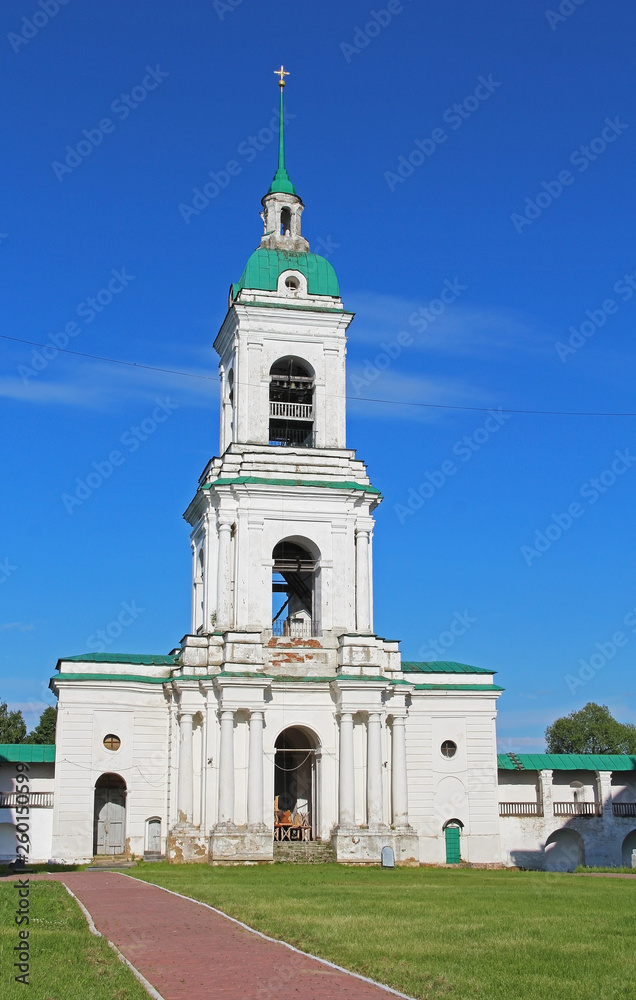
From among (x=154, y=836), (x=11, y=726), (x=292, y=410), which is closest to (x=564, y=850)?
(x=154, y=836)

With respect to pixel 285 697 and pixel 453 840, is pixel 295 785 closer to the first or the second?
pixel 285 697

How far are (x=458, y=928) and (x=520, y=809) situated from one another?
27664 millimetres

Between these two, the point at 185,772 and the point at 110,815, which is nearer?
the point at 185,772

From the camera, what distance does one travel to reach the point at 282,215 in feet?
150

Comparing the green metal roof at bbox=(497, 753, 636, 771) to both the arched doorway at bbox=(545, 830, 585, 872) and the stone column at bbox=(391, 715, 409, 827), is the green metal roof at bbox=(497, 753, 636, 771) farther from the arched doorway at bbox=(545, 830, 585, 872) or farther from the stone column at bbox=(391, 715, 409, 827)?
the stone column at bbox=(391, 715, 409, 827)

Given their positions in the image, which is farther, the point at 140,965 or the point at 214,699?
the point at 214,699

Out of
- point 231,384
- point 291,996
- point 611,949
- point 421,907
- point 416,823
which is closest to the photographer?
point 291,996

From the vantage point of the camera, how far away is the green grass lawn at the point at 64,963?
11.2 metres

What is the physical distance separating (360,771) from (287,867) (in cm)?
517

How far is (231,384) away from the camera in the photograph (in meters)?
44.3

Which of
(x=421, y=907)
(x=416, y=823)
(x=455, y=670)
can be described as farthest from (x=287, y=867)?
(x=421, y=907)

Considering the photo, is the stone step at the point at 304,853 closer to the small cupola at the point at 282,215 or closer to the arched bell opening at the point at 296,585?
the arched bell opening at the point at 296,585

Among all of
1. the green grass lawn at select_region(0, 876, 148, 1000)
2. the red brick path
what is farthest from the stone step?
the green grass lawn at select_region(0, 876, 148, 1000)

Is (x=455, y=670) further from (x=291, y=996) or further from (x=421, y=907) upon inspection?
(x=291, y=996)
